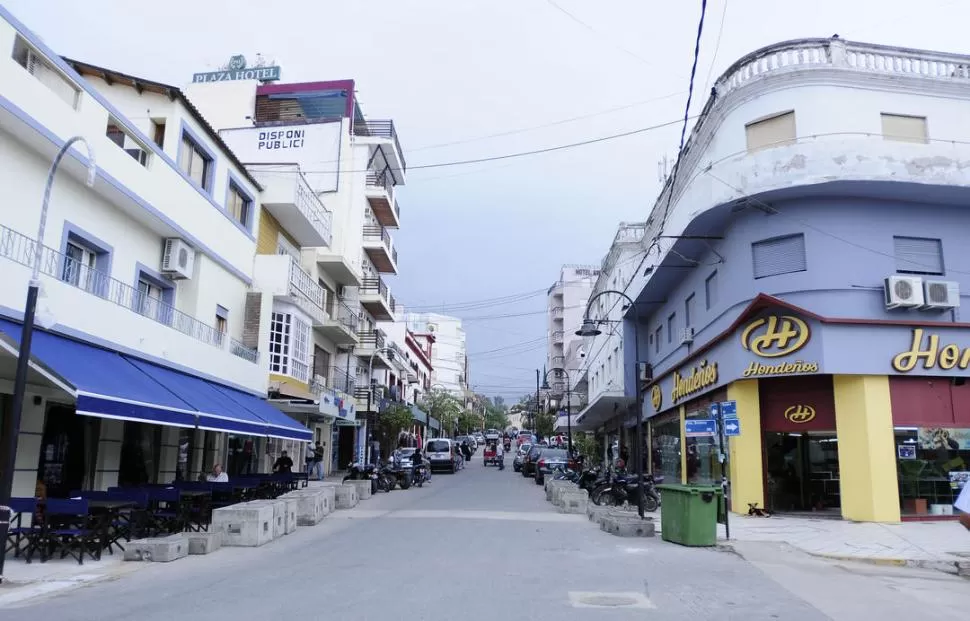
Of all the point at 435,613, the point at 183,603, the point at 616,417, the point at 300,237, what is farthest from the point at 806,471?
the point at 616,417

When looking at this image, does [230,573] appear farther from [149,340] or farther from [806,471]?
[806,471]

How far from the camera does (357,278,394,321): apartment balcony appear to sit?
43.2 m

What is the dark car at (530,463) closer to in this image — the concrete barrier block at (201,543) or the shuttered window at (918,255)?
the shuttered window at (918,255)

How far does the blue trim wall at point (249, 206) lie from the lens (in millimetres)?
22781

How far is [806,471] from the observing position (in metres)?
19.3

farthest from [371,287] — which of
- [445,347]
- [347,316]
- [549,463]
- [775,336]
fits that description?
[445,347]

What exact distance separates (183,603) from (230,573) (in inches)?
80.9

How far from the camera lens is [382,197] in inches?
1693

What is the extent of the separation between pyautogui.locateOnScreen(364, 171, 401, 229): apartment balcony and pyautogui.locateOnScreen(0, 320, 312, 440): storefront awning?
81.9 feet

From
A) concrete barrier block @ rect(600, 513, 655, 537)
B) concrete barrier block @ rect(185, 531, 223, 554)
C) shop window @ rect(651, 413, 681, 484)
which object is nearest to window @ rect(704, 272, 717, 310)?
shop window @ rect(651, 413, 681, 484)

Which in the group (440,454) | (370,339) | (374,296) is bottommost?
(440,454)

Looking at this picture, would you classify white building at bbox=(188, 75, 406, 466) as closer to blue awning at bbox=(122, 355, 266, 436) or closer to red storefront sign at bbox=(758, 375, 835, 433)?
blue awning at bbox=(122, 355, 266, 436)

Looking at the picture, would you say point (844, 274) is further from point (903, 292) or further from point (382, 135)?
point (382, 135)

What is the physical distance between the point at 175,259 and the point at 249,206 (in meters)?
6.93
